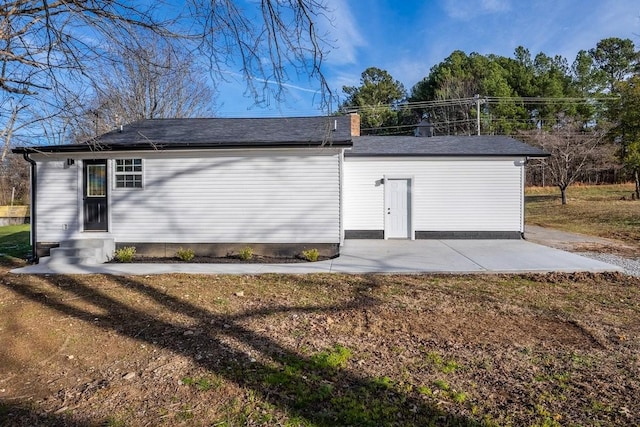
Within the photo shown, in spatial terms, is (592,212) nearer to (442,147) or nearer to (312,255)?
(442,147)

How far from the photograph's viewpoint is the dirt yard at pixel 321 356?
2.76 metres

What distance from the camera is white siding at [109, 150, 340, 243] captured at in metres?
9.94

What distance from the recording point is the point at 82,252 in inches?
367

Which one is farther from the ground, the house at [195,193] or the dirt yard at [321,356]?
the house at [195,193]

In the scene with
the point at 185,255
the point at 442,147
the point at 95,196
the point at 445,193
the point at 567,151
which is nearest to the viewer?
the point at 185,255

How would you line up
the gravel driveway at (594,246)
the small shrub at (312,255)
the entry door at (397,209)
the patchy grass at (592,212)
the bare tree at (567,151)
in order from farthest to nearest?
the bare tree at (567,151) → the patchy grass at (592,212) → the entry door at (397,209) → the small shrub at (312,255) → the gravel driveway at (594,246)

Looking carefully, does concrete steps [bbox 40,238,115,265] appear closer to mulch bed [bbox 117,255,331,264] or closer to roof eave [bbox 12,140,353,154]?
mulch bed [bbox 117,255,331,264]

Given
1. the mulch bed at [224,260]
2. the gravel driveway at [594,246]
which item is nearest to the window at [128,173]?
the mulch bed at [224,260]

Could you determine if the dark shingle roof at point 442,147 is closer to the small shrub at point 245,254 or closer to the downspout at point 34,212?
the small shrub at point 245,254

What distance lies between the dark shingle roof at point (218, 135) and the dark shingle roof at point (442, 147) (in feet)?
3.94

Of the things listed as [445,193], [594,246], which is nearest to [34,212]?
[445,193]

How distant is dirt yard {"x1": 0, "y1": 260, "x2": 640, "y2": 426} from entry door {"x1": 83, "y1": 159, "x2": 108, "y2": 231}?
13.5ft

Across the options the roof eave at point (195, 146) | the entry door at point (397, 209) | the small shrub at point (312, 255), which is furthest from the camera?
the entry door at point (397, 209)

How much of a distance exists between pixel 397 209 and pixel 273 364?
992 centimetres
